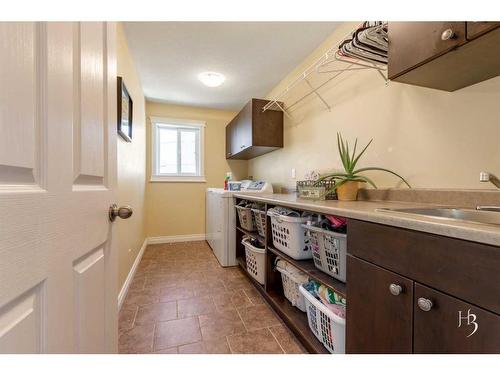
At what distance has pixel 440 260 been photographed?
60 centimetres

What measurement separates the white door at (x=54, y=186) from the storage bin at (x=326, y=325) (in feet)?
3.08

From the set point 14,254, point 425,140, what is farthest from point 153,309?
point 425,140

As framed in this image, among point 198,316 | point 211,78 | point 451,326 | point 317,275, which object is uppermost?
point 211,78

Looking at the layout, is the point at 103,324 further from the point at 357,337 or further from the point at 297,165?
the point at 297,165

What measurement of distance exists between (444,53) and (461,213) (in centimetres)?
67

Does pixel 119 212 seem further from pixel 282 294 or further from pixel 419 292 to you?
pixel 282 294

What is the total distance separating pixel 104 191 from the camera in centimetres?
76

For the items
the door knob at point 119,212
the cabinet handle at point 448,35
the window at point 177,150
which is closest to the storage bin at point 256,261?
the door knob at point 119,212

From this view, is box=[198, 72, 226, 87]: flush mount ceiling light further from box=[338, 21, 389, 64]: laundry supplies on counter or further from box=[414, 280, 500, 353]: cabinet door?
box=[414, 280, 500, 353]: cabinet door

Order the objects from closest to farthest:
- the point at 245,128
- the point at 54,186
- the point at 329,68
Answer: the point at 54,186 → the point at 329,68 → the point at 245,128

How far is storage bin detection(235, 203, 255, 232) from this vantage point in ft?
7.52

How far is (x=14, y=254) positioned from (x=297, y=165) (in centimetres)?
239

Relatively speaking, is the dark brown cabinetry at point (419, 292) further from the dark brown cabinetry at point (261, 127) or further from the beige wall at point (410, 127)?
the dark brown cabinetry at point (261, 127)

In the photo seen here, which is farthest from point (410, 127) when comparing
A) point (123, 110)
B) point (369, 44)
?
point (123, 110)
